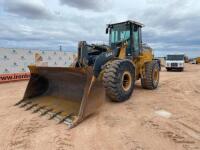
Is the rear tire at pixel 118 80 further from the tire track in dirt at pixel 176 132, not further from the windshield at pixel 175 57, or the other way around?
the windshield at pixel 175 57

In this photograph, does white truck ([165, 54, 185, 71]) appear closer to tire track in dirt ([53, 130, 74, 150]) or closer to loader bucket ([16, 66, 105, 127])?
loader bucket ([16, 66, 105, 127])

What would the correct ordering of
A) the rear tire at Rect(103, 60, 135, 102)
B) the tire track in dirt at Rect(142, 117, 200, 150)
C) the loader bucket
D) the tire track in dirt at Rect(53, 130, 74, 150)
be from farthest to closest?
the rear tire at Rect(103, 60, 135, 102), the loader bucket, the tire track in dirt at Rect(142, 117, 200, 150), the tire track in dirt at Rect(53, 130, 74, 150)

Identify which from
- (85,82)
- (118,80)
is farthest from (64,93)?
(118,80)

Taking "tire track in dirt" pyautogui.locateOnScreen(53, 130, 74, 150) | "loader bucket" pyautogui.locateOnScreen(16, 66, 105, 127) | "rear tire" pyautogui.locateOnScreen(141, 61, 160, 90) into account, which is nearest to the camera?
"tire track in dirt" pyautogui.locateOnScreen(53, 130, 74, 150)

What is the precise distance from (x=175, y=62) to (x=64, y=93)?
19450 millimetres

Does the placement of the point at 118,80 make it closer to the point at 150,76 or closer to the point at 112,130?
the point at 112,130

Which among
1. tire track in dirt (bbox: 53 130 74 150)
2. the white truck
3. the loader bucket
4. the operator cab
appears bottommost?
tire track in dirt (bbox: 53 130 74 150)

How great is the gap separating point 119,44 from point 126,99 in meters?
2.17

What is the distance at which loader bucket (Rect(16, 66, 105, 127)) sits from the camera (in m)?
4.48

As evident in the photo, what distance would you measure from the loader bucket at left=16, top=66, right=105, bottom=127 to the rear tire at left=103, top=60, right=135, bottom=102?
58 cm

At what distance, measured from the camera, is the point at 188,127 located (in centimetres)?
428

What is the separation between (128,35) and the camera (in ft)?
24.2

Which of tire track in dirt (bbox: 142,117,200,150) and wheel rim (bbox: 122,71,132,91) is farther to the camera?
wheel rim (bbox: 122,71,132,91)

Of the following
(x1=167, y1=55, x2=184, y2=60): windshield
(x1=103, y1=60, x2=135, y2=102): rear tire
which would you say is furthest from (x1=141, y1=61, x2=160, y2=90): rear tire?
(x1=167, y1=55, x2=184, y2=60): windshield
